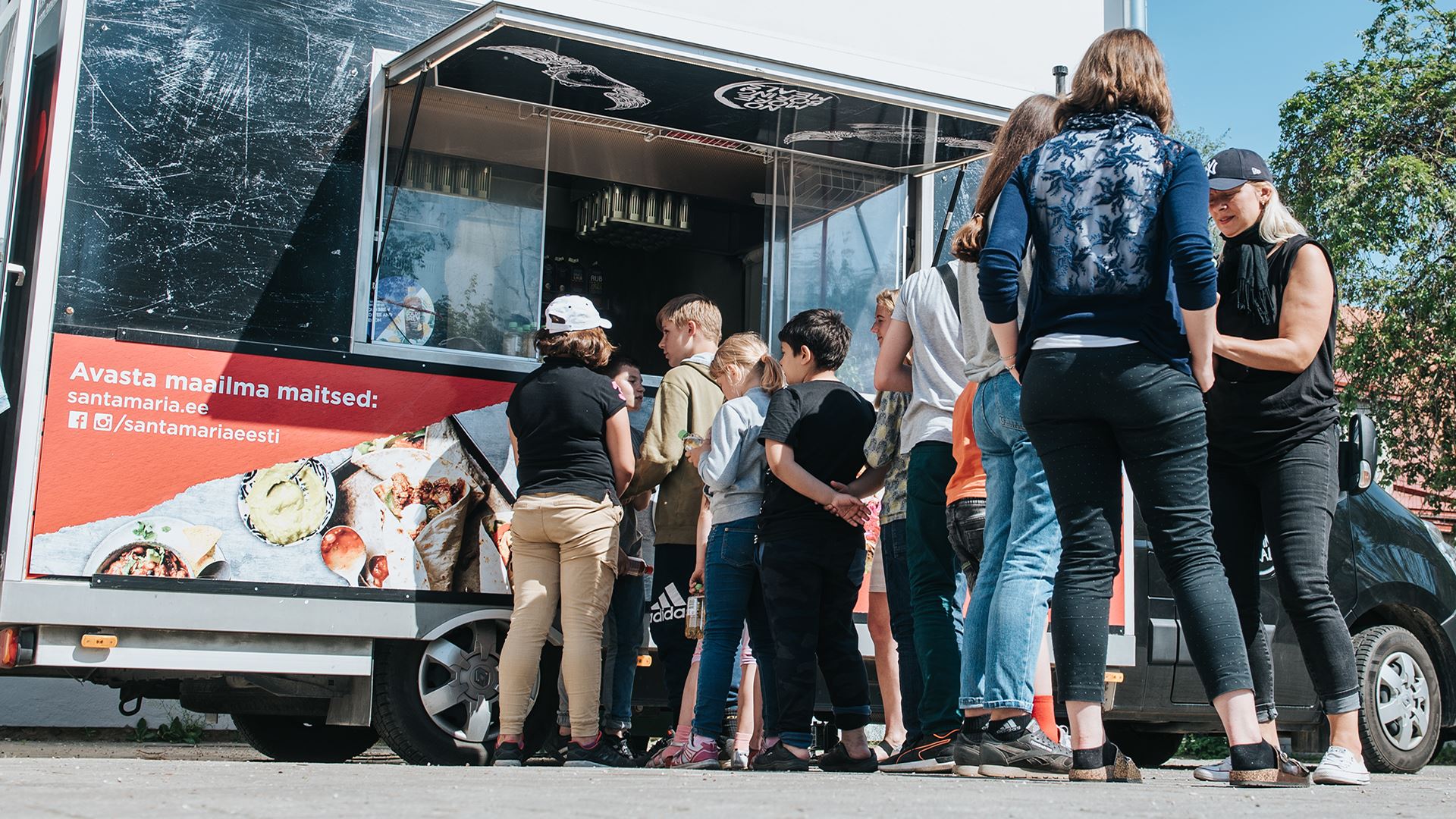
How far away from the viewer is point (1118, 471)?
3.36 m

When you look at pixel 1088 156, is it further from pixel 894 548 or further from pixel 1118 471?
pixel 894 548

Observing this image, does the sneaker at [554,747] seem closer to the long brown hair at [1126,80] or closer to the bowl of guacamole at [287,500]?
the bowl of guacamole at [287,500]

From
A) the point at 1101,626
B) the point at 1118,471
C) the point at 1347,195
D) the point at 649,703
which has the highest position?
the point at 1347,195

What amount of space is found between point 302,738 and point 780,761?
2.57 meters

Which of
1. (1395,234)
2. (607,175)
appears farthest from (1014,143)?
(1395,234)

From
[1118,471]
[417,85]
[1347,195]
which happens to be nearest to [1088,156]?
[1118,471]

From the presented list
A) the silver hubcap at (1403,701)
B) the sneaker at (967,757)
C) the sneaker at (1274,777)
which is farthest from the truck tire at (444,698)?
A: the silver hubcap at (1403,701)

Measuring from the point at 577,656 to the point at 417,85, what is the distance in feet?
6.83

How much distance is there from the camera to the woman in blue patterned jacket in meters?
3.22

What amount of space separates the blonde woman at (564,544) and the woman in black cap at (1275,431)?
6.81 feet

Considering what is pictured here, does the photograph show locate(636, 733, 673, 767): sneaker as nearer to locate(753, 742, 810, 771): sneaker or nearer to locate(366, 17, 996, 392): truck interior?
locate(753, 742, 810, 771): sneaker

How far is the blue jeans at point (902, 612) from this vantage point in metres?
4.55

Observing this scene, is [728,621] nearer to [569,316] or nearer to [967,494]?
[967,494]

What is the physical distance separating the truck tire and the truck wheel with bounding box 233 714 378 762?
1.08m
